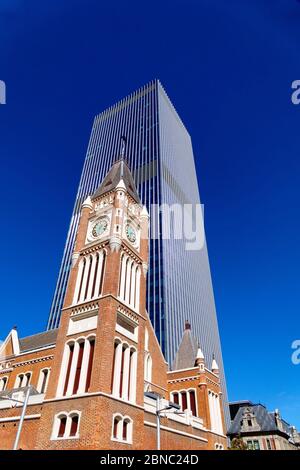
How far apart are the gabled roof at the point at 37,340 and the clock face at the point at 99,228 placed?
1548 centimetres

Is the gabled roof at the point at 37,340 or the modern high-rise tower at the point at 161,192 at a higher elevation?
the modern high-rise tower at the point at 161,192

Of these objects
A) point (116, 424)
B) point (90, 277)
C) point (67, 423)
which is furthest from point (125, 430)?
point (90, 277)

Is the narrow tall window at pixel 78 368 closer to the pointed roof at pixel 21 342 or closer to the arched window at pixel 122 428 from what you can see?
the arched window at pixel 122 428

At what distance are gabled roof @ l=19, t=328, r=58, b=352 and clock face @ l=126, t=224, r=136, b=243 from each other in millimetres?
16280

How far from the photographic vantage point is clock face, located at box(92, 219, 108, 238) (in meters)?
30.7

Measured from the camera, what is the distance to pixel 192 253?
12188 cm

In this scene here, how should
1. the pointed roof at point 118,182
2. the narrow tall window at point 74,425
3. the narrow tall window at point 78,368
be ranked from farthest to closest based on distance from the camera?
the pointed roof at point 118,182, the narrow tall window at point 78,368, the narrow tall window at point 74,425

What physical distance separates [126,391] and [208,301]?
104 meters

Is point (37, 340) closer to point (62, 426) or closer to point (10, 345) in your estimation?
point (10, 345)

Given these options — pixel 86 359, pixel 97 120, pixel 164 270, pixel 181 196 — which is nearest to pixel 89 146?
pixel 97 120

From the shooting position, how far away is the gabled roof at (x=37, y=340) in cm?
3946

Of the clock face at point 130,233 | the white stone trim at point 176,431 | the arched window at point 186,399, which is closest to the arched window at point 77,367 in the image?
the white stone trim at point 176,431

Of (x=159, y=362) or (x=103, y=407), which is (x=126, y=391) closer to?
(x=103, y=407)

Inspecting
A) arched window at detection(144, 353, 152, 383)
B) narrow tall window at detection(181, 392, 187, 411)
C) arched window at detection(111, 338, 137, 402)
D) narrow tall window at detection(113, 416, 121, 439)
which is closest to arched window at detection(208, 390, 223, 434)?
narrow tall window at detection(181, 392, 187, 411)
